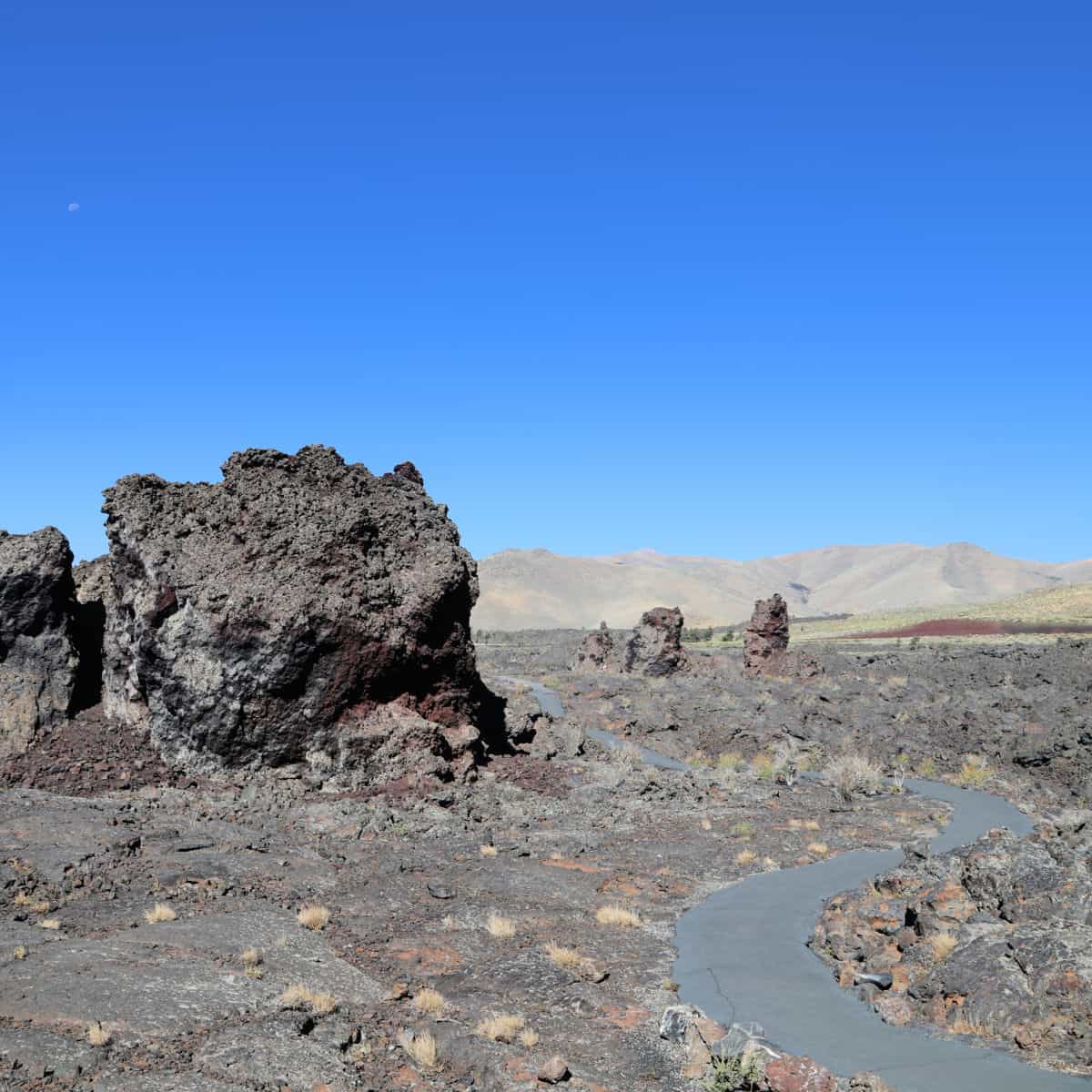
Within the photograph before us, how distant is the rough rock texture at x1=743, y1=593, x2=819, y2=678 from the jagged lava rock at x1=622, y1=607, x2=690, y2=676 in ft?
11.4

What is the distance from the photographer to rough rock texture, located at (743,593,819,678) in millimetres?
43719

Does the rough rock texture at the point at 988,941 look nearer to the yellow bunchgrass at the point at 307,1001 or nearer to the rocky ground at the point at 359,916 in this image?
the rocky ground at the point at 359,916

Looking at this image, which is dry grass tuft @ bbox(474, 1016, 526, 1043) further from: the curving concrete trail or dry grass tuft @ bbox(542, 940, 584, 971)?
the curving concrete trail

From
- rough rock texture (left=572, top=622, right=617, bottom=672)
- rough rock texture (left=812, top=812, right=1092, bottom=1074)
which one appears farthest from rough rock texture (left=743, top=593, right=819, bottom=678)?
rough rock texture (left=812, top=812, right=1092, bottom=1074)

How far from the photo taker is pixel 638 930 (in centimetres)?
1438

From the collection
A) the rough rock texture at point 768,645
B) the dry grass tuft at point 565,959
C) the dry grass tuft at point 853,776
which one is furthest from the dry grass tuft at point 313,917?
the rough rock texture at point 768,645

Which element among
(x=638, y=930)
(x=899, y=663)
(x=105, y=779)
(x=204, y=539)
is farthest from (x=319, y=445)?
(x=899, y=663)

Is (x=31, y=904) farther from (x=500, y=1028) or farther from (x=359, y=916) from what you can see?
(x=500, y=1028)

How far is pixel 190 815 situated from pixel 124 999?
323 inches

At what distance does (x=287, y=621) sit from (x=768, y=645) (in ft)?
93.6

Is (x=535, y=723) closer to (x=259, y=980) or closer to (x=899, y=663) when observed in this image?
(x=259, y=980)

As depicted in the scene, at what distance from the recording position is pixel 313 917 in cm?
1346

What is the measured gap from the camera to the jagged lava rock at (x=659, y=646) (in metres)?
46.8

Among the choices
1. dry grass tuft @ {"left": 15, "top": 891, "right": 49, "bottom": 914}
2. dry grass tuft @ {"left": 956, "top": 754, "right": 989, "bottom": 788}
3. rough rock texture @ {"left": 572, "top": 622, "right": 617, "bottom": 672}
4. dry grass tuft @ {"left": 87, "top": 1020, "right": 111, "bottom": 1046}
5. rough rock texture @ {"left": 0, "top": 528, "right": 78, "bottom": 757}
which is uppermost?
rough rock texture @ {"left": 0, "top": 528, "right": 78, "bottom": 757}
